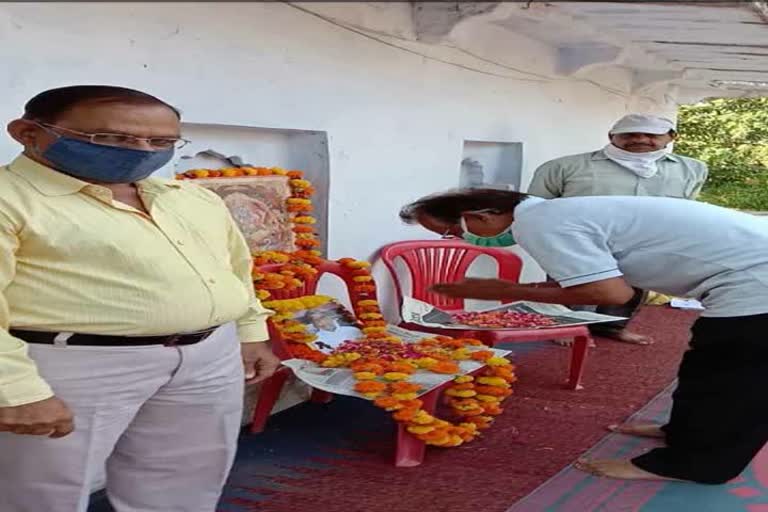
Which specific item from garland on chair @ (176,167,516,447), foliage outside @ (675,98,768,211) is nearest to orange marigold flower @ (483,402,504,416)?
garland on chair @ (176,167,516,447)

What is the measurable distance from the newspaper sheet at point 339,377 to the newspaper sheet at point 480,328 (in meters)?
0.68

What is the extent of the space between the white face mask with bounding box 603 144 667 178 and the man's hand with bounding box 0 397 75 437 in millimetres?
4189

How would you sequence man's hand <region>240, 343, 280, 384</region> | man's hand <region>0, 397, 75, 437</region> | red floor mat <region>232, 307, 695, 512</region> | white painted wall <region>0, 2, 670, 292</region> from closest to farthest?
man's hand <region>0, 397, 75, 437</region>, man's hand <region>240, 343, 280, 384</region>, white painted wall <region>0, 2, 670, 292</region>, red floor mat <region>232, 307, 695, 512</region>

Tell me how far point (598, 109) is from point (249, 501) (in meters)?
5.47

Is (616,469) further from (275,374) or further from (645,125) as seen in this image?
(645,125)

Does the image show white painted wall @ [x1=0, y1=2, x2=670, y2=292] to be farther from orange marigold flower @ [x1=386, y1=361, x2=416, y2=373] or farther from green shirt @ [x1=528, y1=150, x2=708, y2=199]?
orange marigold flower @ [x1=386, y1=361, x2=416, y2=373]

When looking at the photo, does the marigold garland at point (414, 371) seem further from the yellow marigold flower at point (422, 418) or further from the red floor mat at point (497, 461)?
the red floor mat at point (497, 461)

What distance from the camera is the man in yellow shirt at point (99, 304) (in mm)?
1951

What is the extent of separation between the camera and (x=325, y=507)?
312cm

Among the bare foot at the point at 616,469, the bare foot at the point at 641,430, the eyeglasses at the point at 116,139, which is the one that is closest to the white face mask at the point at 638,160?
the bare foot at the point at 641,430

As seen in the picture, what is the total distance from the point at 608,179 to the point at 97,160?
3.94 meters

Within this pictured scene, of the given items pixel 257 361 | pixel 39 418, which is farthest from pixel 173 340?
pixel 257 361

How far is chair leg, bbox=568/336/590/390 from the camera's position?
15.3 ft

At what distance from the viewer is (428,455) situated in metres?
3.59
